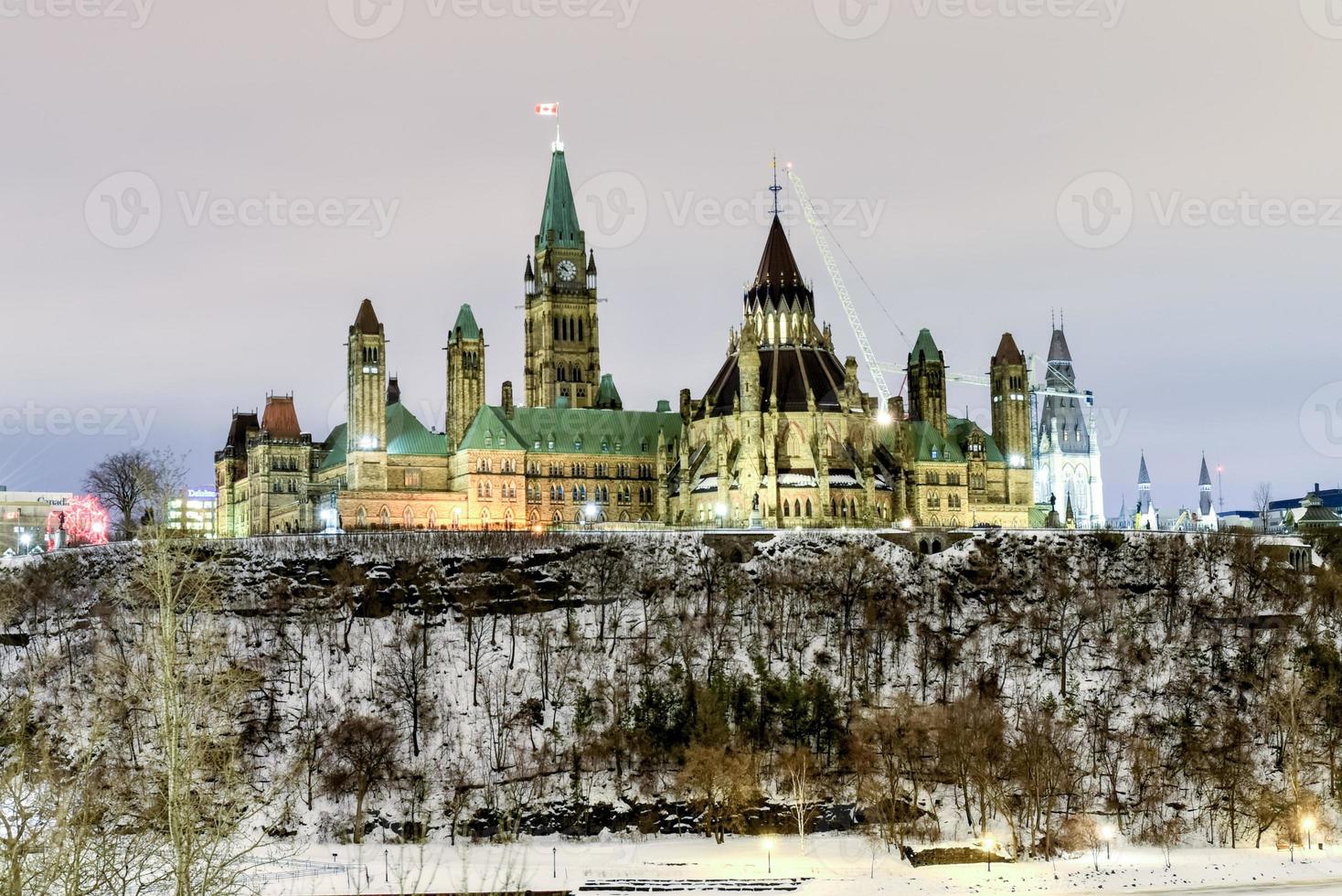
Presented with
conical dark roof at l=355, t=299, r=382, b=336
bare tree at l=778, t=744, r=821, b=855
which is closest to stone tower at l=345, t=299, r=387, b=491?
conical dark roof at l=355, t=299, r=382, b=336

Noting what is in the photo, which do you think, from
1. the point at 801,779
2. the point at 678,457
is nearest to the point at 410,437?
the point at 678,457

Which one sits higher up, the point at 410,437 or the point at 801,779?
the point at 410,437

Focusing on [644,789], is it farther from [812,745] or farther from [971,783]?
[971,783]

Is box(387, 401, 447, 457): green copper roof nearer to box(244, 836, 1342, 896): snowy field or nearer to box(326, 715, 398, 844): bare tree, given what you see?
box(326, 715, 398, 844): bare tree

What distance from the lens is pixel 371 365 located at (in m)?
188

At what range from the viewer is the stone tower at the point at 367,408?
7264 inches

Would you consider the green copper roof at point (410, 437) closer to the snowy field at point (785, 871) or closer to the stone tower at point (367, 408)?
the stone tower at point (367, 408)

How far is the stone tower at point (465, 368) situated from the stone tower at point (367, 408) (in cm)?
892

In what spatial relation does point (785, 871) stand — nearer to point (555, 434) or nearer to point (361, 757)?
point (361, 757)

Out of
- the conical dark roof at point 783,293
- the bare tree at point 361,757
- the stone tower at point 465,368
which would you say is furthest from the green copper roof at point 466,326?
the bare tree at point 361,757

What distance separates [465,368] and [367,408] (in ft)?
47.5

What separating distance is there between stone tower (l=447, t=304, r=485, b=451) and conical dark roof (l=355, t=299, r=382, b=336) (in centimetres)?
968

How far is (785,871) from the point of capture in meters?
103

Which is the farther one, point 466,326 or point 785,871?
point 466,326
